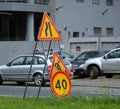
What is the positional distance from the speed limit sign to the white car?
47.9 ft

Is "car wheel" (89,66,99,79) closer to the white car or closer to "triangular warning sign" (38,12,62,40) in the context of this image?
the white car

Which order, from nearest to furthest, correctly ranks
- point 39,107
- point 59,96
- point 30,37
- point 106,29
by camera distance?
point 39,107
point 59,96
point 30,37
point 106,29

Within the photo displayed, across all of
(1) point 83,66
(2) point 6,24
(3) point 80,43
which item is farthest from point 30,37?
(1) point 83,66

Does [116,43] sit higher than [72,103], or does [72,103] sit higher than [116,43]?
[116,43]

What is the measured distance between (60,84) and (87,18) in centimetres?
4105

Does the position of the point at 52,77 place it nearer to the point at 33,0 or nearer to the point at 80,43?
the point at 80,43

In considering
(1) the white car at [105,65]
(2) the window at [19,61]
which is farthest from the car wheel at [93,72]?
(2) the window at [19,61]

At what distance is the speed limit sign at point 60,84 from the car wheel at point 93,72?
15888mm

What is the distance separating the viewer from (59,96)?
43.2ft

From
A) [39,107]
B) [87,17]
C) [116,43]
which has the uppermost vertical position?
[87,17]

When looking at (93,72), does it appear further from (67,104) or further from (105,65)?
(67,104)

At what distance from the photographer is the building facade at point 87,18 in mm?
50531

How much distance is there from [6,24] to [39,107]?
39569 mm

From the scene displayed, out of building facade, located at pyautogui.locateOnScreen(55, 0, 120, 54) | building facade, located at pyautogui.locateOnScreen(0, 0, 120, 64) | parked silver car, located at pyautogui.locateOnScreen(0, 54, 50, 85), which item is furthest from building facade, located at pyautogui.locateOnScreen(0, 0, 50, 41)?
parked silver car, located at pyautogui.locateOnScreen(0, 54, 50, 85)
